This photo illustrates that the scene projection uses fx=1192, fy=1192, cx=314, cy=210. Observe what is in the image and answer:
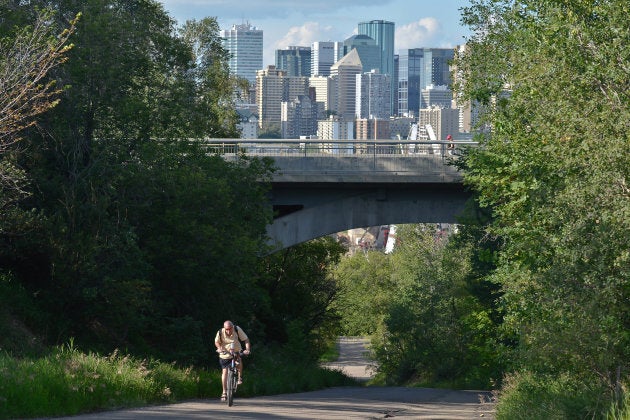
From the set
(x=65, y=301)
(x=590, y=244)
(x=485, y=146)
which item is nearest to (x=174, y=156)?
(x=65, y=301)

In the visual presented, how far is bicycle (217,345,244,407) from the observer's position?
17016mm

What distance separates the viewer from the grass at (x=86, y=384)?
46.8ft

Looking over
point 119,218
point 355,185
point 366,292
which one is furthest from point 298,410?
point 366,292

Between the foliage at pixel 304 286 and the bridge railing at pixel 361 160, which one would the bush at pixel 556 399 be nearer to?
the bridge railing at pixel 361 160

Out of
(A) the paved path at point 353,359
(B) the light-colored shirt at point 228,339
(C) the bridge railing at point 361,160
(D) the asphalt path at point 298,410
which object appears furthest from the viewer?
(A) the paved path at point 353,359

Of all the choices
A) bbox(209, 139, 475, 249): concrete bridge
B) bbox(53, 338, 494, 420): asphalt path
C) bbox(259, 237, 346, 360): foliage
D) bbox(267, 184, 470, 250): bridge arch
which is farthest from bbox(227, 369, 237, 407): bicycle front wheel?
bbox(259, 237, 346, 360): foliage

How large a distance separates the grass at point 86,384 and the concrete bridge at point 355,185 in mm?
14080

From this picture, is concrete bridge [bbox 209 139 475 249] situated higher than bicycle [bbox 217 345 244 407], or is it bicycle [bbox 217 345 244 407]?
concrete bridge [bbox 209 139 475 249]

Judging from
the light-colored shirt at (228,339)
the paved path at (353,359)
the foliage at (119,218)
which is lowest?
the paved path at (353,359)

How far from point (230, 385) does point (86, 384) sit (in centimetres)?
250

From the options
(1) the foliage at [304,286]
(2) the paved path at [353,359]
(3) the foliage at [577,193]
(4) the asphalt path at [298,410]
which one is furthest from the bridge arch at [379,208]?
(2) the paved path at [353,359]

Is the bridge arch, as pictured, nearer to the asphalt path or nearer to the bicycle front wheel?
the asphalt path

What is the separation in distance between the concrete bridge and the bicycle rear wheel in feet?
52.5

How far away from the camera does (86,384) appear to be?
1538 cm
